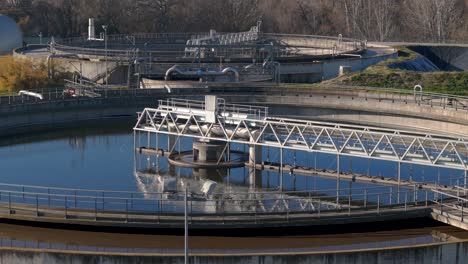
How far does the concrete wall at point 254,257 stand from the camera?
26.9 meters

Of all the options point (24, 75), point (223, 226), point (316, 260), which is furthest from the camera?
point (24, 75)

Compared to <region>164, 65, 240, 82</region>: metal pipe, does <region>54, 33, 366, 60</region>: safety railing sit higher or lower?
higher

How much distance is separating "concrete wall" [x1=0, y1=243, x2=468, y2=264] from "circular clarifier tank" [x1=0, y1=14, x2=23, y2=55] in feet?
185

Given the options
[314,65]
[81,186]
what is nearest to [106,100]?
[81,186]

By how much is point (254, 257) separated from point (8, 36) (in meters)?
59.1

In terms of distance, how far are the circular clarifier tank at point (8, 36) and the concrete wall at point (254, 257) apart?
56298 millimetres

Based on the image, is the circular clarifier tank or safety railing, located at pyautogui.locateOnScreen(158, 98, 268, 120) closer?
safety railing, located at pyautogui.locateOnScreen(158, 98, 268, 120)

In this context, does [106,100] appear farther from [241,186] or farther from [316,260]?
[316,260]

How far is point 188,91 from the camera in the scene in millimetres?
54219

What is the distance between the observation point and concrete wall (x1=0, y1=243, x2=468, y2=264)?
88.2 ft

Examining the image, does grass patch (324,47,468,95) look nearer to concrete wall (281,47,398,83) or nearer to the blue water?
concrete wall (281,47,398,83)

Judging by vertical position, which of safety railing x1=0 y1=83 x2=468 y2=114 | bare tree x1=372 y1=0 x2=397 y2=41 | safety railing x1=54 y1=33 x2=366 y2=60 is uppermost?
bare tree x1=372 y1=0 x2=397 y2=41

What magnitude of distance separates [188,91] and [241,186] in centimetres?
1868

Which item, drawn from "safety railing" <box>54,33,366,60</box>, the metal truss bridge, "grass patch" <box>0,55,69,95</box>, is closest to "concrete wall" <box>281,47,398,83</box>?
"safety railing" <box>54,33,366,60</box>
